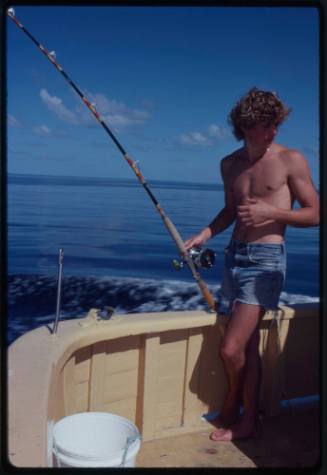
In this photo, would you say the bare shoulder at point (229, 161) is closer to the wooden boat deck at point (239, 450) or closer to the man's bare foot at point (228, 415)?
the man's bare foot at point (228, 415)

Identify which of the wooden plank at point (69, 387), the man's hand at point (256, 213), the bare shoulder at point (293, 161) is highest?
the bare shoulder at point (293, 161)

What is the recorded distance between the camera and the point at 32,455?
1066 millimetres

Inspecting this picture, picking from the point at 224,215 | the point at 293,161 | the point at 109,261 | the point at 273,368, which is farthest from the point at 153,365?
the point at 109,261

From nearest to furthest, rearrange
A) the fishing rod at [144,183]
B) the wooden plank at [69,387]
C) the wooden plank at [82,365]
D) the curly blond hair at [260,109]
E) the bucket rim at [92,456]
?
the bucket rim at [92,456] < the wooden plank at [69,387] < the wooden plank at [82,365] < the curly blond hair at [260,109] < the fishing rod at [144,183]

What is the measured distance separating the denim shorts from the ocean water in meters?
1.11

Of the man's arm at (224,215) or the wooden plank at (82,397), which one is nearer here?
the wooden plank at (82,397)

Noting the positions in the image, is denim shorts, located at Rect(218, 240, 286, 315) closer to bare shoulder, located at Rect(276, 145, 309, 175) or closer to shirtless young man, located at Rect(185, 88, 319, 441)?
shirtless young man, located at Rect(185, 88, 319, 441)

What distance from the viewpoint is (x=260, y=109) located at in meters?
1.83

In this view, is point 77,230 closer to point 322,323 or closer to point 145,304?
point 145,304

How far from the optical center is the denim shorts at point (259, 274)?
1.88 meters

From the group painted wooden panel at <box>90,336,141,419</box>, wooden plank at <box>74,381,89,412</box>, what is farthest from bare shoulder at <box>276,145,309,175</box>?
wooden plank at <box>74,381,89,412</box>

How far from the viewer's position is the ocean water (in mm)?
A: 4809

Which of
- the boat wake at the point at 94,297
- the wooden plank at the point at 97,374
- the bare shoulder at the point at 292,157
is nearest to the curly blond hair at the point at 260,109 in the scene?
the bare shoulder at the point at 292,157

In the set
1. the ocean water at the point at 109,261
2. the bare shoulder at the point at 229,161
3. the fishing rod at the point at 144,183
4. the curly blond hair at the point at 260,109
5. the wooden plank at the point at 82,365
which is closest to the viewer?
the wooden plank at the point at 82,365
